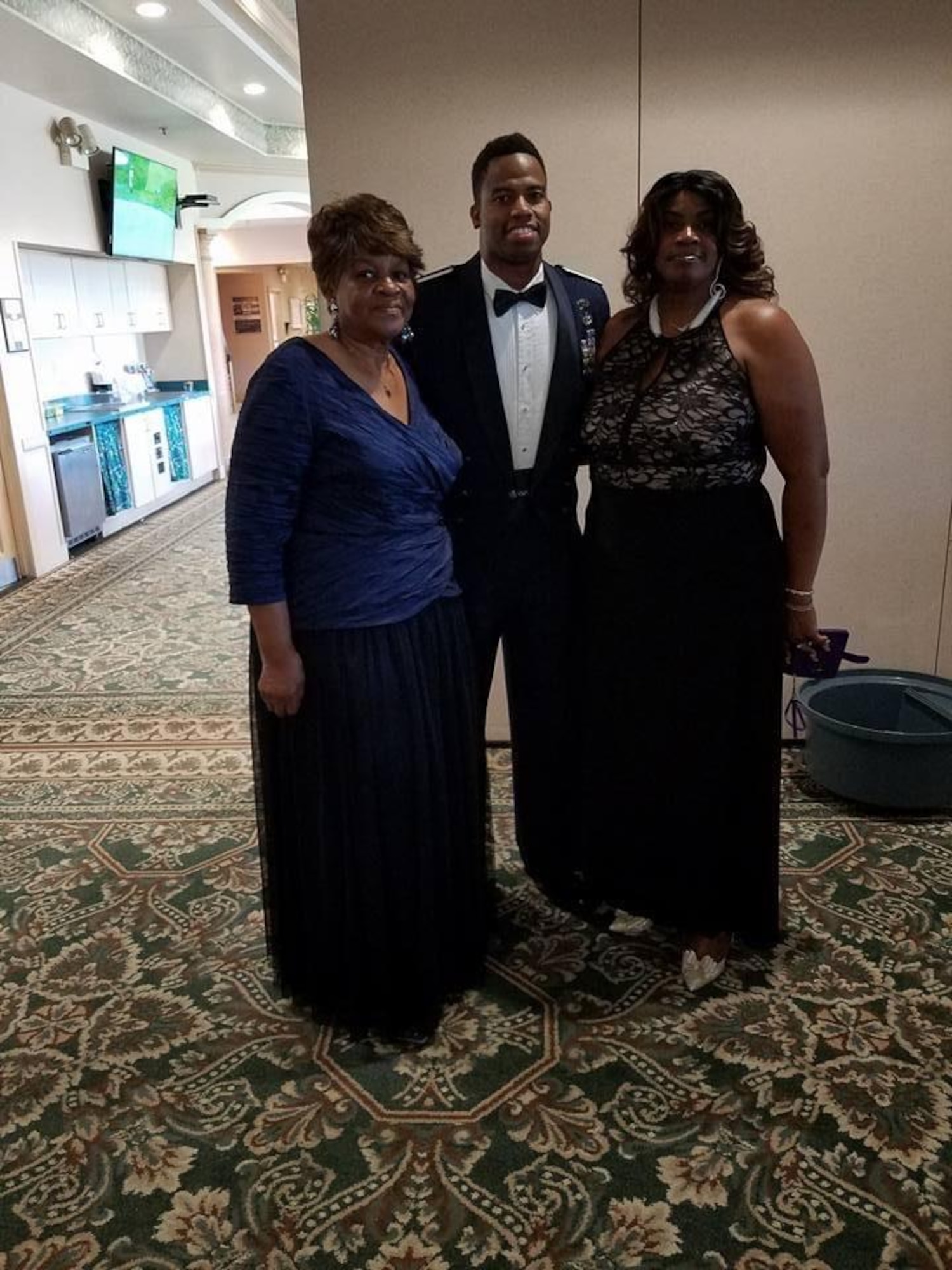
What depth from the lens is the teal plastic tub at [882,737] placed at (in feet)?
8.78

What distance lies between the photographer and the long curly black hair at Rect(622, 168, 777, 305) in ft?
5.52

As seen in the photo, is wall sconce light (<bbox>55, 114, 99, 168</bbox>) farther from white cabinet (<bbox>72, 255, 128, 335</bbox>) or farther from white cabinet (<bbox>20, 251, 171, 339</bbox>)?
white cabinet (<bbox>72, 255, 128, 335</bbox>)

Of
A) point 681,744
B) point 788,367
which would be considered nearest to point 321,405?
point 788,367

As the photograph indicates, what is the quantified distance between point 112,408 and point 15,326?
175 centimetres

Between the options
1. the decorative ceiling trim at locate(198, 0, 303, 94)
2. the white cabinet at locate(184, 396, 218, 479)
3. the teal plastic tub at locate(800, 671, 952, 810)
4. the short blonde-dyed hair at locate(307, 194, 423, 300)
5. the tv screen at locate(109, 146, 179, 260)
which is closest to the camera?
A: the short blonde-dyed hair at locate(307, 194, 423, 300)

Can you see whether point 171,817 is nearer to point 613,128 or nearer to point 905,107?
point 613,128

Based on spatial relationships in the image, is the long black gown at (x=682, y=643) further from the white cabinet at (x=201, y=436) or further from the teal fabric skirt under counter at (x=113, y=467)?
the white cabinet at (x=201, y=436)

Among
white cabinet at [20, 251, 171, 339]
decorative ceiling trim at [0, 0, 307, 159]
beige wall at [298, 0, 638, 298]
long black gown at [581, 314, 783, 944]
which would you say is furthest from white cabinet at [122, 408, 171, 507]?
long black gown at [581, 314, 783, 944]

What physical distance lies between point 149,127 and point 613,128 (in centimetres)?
567

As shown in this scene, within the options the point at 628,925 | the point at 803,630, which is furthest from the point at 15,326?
the point at 803,630

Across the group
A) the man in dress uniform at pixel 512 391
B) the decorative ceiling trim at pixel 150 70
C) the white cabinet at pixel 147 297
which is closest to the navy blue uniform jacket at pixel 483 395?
the man in dress uniform at pixel 512 391

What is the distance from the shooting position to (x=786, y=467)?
179cm

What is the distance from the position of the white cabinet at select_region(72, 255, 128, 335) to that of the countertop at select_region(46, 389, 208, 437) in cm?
54

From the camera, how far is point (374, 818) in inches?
70.9
